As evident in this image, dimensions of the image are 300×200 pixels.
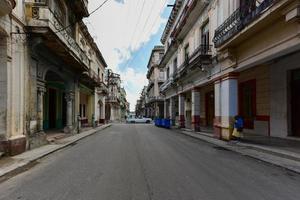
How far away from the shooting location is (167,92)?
3866 cm

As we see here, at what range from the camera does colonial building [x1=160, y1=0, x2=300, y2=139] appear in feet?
34.3

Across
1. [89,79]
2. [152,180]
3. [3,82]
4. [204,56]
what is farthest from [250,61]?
[89,79]

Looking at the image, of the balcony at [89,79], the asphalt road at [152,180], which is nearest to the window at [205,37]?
the balcony at [89,79]

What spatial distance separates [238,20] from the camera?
13.2m

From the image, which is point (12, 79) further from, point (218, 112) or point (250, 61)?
point (218, 112)

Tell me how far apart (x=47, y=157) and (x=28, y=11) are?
597 cm

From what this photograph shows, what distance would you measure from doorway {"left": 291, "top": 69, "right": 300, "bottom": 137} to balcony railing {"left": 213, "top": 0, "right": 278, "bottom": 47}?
4.00m

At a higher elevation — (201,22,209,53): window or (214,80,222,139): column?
(201,22,209,53): window

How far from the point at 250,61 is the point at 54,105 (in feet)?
54.9

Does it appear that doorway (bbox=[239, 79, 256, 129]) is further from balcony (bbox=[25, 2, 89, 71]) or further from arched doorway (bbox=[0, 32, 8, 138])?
arched doorway (bbox=[0, 32, 8, 138])

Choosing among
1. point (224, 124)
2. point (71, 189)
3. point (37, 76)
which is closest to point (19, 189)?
point (71, 189)

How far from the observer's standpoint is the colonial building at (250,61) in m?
10.4

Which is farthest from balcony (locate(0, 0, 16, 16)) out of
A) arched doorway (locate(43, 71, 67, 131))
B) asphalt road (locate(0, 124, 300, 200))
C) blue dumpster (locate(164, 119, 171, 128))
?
blue dumpster (locate(164, 119, 171, 128))

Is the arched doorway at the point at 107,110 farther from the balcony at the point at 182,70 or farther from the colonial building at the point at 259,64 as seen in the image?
the colonial building at the point at 259,64
